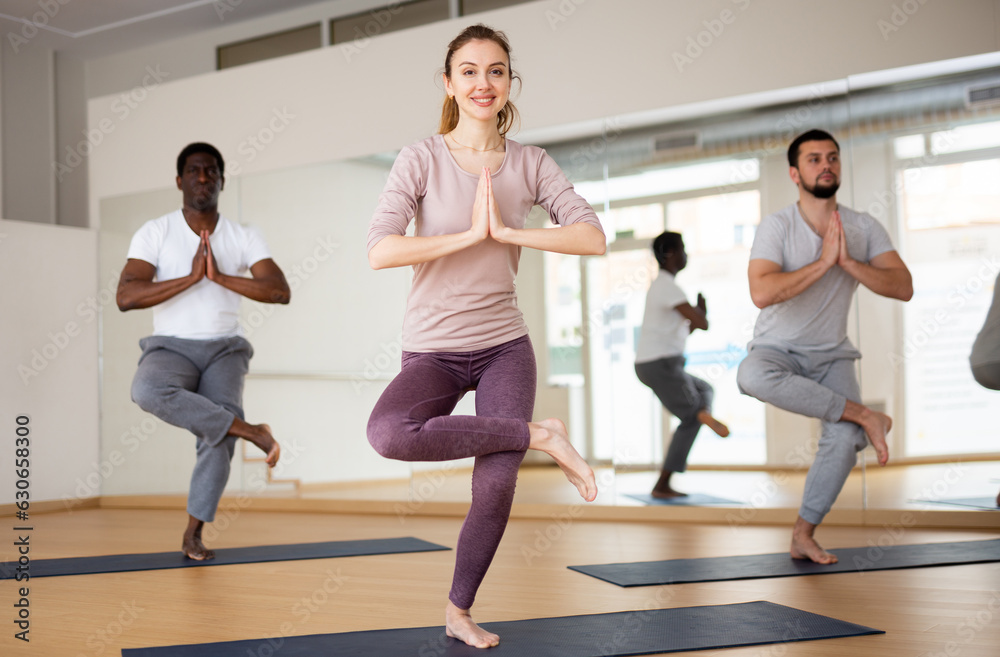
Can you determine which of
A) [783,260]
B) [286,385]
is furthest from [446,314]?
[286,385]

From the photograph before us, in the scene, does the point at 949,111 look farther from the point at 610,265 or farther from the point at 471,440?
the point at 471,440

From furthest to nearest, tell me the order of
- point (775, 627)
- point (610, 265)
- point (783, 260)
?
point (610, 265)
point (783, 260)
point (775, 627)

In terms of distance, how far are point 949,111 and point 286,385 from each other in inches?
165

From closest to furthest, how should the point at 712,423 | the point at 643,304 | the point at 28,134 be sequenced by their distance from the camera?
1. the point at 712,423
2. the point at 643,304
3. the point at 28,134

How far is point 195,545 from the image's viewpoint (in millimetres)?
3695

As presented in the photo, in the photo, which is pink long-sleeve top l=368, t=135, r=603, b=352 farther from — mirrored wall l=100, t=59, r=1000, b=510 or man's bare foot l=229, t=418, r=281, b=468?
mirrored wall l=100, t=59, r=1000, b=510

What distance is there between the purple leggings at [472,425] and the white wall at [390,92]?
323 cm

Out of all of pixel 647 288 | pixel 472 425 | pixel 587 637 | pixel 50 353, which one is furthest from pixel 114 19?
pixel 587 637

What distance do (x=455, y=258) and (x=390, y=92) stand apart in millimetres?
3949

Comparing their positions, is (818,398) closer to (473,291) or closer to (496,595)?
(496,595)

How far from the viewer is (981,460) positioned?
4496mm

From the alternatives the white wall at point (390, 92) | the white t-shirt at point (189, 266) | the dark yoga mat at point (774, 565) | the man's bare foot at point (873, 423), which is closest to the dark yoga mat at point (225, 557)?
the white t-shirt at point (189, 266)

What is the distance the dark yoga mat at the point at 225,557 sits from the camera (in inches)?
136

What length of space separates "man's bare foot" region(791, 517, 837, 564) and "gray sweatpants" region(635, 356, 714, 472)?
5.68ft
